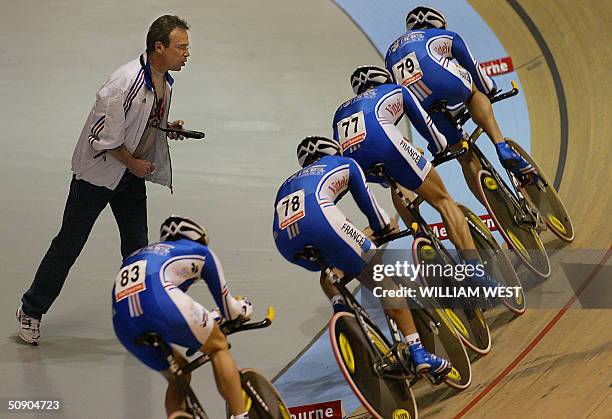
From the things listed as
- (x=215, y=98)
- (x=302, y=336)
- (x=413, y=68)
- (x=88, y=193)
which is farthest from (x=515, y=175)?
(x=215, y=98)

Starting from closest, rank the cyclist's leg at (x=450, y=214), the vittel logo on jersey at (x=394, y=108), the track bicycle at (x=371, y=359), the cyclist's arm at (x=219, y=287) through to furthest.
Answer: the cyclist's arm at (x=219, y=287), the track bicycle at (x=371, y=359), the vittel logo on jersey at (x=394, y=108), the cyclist's leg at (x=450, y=214)

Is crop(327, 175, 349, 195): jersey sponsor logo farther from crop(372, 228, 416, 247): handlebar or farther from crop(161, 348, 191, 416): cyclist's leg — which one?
crop(161, 348, 191, 416): cyclist's leg

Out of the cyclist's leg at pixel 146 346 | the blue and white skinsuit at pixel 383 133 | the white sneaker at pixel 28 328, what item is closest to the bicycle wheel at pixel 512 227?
the blue and white skinsuit at pixel 383 133

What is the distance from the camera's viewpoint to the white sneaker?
6.18m

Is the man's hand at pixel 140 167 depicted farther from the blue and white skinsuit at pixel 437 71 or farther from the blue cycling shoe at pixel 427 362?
the blue cycling shoe at pixel 427 362

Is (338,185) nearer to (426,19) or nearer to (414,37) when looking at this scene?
(414,37)

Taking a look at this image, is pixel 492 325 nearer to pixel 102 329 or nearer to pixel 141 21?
pixel 102 329

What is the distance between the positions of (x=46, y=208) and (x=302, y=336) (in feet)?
7.25

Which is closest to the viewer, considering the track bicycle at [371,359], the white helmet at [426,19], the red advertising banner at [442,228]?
the track bicycle at [371,359]

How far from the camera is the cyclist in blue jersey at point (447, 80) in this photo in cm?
627

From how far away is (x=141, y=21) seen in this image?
32.6 feet

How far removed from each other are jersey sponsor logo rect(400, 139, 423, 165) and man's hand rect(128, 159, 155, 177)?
4.22 ft

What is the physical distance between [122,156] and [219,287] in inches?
53.7

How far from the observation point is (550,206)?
22.5 ft
